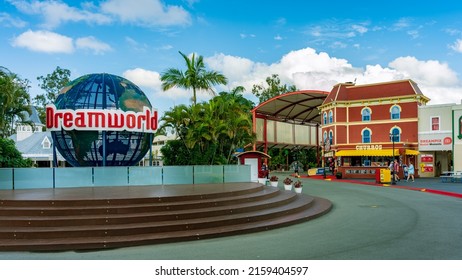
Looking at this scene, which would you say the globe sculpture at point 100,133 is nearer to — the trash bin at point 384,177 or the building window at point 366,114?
the trash bin at point 384,177

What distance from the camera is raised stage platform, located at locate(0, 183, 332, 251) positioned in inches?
355

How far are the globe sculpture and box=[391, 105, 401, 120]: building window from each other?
27.4m

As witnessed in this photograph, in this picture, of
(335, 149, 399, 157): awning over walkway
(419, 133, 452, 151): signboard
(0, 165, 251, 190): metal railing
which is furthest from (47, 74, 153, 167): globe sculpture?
(419, 133, 452, 151): signboard

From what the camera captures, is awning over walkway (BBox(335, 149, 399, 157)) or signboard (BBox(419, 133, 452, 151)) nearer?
signboard (BBox(419, 133, 452, 151))

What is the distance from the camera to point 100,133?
54.4ft

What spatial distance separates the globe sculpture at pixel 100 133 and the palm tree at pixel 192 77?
17.9 ft

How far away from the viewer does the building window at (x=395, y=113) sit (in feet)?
119

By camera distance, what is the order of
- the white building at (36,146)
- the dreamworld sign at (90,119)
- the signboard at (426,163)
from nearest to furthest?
1. the dreamworld sign at (90,119)
2. the signboard at (426,163)
3. the white building at (36,146)

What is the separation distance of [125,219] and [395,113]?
3310cm

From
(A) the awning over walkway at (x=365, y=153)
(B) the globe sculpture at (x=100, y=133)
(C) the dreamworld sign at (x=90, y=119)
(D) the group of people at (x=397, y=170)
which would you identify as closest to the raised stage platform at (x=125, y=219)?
(C) the dreamworld sign at (x=90, y=119)

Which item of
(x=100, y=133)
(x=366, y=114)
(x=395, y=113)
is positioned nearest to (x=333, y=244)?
(x=100, y=133)

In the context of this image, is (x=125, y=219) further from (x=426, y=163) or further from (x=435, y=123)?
(x=435, y=123)

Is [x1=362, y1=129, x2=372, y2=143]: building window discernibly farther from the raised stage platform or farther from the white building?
the white building

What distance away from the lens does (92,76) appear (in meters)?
17.8
